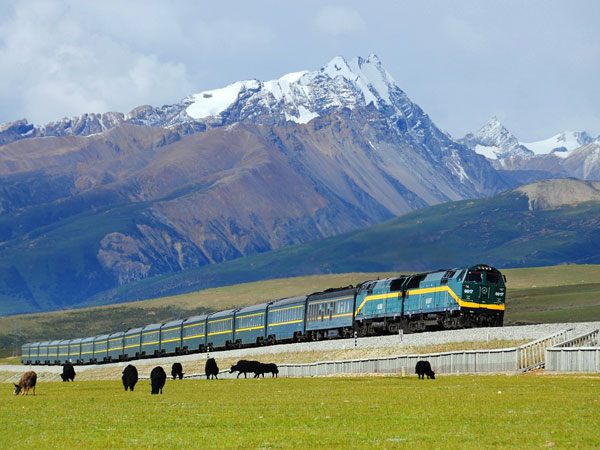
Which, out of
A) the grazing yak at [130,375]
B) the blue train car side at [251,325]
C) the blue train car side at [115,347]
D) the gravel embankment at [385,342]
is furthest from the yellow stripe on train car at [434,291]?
the blue train car side at [115,347]

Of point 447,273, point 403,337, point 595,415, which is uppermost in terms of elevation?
point 447,273

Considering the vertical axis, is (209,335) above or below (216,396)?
above

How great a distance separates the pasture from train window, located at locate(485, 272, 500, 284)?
2809 cm

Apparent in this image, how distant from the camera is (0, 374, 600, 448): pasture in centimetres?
2706

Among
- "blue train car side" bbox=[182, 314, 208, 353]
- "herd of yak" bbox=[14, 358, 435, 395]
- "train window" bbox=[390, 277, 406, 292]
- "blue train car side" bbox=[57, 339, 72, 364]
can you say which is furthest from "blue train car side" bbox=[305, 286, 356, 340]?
"blue train car side" bbox=[57, 339, 72, 364]

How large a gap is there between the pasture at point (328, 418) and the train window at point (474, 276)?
26.4 m

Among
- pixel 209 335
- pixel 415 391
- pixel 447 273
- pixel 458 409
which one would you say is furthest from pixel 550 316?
pixel 458 409

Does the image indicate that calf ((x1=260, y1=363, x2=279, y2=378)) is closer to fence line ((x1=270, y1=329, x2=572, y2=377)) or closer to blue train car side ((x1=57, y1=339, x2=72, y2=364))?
fence line ((x1=270, y1=329, x2=572, y2=377))

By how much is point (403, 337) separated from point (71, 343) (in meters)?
85.0

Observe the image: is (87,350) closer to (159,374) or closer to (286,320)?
(286,320)

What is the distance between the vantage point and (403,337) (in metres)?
76.2

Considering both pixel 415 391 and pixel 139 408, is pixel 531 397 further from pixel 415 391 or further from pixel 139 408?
pixel 139 408

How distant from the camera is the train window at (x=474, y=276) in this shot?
76.2 metres

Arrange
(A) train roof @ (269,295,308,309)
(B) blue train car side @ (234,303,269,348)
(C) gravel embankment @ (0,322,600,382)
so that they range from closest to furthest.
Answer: (C) gravel embankment @ (0,322,600,382)
(A) train roof @ (269,295,308,309)
(B) blue train car side @ (234,303,269,348)
